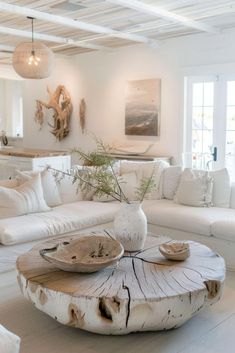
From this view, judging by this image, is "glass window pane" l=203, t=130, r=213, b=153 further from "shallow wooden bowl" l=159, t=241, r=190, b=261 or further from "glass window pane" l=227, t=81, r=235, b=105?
"shallow wooden bowl" l=159, t=241, r=190, b=261

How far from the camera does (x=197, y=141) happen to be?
633 centimetres

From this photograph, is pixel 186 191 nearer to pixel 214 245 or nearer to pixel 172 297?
pixel 214 245

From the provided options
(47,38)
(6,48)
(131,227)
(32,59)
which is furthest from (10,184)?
(6,48)

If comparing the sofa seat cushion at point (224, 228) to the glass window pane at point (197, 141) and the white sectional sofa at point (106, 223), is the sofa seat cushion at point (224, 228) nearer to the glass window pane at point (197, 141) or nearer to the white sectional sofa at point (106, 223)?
the white sectional sofa at point (106, 223)

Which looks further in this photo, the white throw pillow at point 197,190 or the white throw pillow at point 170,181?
the white throw pillow at point 170,181

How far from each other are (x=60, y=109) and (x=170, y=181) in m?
3.59

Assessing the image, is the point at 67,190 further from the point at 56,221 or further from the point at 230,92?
the point at 230,92

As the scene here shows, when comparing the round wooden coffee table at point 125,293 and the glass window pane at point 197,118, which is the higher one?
the glass window pane at point 197,118

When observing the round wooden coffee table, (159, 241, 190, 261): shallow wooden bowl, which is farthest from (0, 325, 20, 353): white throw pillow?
(159, 241, 190, 261): shallow wooden bowl

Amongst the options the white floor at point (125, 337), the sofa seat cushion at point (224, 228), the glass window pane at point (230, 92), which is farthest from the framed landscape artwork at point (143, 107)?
the white floor at point (125, 337)

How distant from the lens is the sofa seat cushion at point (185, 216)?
4.07m

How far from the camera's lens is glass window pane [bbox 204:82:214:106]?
6070 mm

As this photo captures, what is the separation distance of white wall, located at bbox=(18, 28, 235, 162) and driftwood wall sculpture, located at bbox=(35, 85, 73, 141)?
0.11 m

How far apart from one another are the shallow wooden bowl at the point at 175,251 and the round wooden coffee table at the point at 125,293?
6cm
